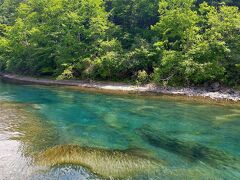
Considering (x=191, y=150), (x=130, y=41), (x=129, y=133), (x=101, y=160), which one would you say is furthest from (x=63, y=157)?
(x=130, y=41)

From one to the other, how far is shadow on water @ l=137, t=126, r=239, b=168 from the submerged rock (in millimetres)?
2141

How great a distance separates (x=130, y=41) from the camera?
141 feet

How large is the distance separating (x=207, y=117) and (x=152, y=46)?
17.9m

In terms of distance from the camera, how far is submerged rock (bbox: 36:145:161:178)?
479 inches

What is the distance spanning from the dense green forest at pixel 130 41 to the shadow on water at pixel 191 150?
15826 millimetres

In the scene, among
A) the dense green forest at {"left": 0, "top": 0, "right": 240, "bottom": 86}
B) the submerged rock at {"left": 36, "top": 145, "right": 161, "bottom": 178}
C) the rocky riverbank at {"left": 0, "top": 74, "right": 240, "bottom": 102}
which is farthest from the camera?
the dense green forest at {"left": 0, "top": 0, "right": 240, "bottom": 86}

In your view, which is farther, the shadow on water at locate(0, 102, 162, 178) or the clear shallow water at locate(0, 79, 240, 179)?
the clear shallow water at locate(0, 79, 240, 179)

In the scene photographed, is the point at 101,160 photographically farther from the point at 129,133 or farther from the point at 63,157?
the point at 129,133

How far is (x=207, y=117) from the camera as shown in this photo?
2138 cm

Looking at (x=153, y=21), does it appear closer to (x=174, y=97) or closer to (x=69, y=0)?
(x=69, y=0)

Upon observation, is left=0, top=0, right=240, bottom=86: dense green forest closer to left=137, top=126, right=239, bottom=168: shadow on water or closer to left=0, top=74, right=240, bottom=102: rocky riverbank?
left=0, top=74, right=240, bottom=102: rocky riverbank

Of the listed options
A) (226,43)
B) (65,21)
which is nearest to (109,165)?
(226,43)

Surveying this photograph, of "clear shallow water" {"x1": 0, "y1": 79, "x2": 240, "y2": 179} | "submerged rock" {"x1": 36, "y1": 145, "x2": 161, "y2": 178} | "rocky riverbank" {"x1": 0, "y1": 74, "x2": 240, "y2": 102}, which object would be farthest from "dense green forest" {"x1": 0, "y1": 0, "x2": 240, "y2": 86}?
"submerged rock" {"x1": 36, "y1": 145, "x2": 161, "y2": 178}

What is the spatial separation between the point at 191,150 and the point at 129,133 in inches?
178
